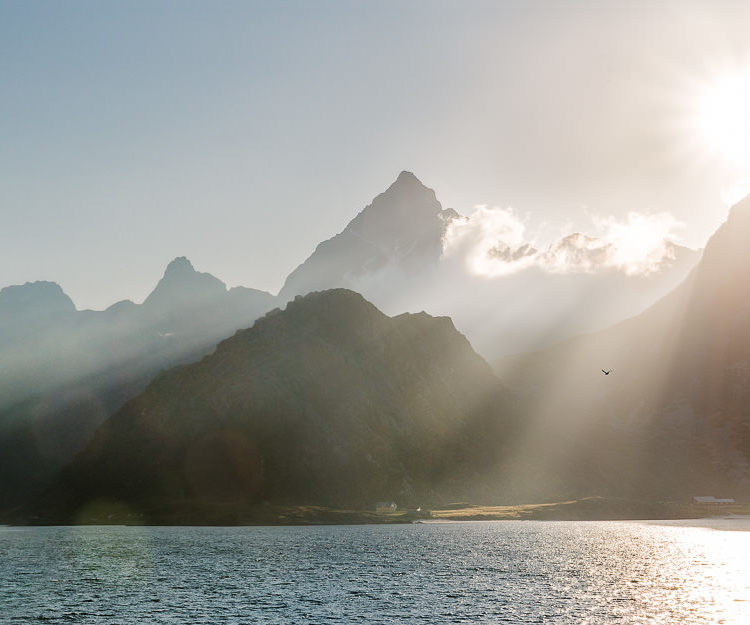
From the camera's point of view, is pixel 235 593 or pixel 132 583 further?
pixel 132 583

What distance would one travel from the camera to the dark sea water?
3893 inches

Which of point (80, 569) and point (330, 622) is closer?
point (330, 622)

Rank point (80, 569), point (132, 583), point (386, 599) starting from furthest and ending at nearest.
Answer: point (80, 569) → point (132, 583) → point (386, 599)

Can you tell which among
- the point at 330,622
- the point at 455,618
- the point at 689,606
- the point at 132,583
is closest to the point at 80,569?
the point at 132,583

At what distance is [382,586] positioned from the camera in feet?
415

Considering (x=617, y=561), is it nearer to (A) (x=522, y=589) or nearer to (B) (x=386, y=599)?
(A) (x=522, y=589)

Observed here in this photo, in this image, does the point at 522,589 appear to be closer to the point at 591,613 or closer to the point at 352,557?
the point at 591,613

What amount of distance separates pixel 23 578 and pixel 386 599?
7471 centimetres

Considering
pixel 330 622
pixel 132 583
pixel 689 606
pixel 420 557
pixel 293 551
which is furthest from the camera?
pixel 293 551

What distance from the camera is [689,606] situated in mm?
104062

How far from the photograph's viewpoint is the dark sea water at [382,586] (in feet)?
324

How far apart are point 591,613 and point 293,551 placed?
10972 centimetres

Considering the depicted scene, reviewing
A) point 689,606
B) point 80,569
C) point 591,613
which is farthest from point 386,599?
point 80,569

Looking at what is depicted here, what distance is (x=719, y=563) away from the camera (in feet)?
523
